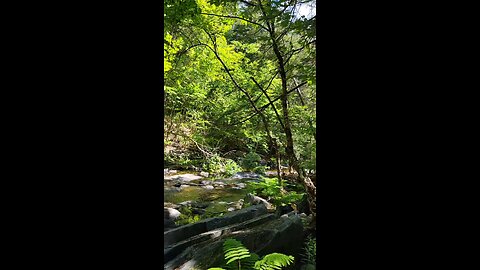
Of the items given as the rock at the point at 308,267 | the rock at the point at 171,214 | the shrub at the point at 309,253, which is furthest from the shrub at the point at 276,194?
the rock at the point at 308,267

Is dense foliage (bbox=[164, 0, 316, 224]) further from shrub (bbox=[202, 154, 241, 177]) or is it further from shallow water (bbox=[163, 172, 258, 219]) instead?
shallow water (bbox=[163, 172, 258, 219])

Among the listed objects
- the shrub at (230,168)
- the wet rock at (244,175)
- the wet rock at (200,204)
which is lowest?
the wet rock at (200,204)

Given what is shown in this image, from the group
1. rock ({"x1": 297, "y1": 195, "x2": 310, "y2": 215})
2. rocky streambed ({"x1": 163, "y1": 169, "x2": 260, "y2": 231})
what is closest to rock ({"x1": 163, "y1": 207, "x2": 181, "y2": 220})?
rocky streambed ({"x1": 163, "y1": 169, "x2": 260, "y2": 231})

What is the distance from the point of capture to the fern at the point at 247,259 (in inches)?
95.6

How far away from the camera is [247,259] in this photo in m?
2.61

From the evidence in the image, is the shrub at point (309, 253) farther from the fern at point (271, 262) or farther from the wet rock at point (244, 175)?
the wet rock at point (244, 175)

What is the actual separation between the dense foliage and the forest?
23 millimetres
